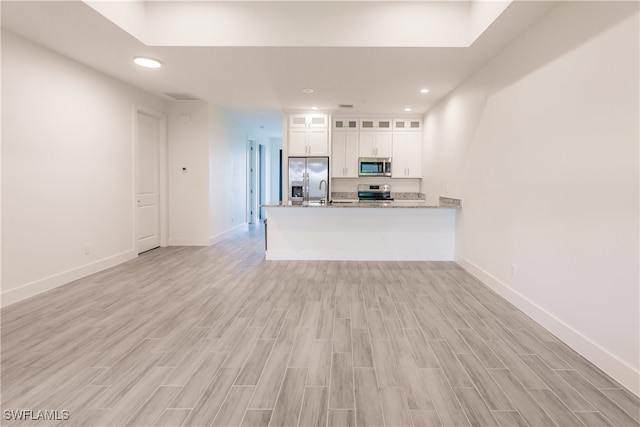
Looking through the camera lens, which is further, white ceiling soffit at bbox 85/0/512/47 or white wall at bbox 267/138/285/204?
white wall at bbox 267/138/285/204

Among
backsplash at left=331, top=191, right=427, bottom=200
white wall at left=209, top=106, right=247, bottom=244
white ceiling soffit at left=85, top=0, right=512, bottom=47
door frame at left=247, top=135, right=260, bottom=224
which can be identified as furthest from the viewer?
door frame at left=247, top=135, right=260, bottom=224

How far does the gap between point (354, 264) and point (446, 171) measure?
2.27 m

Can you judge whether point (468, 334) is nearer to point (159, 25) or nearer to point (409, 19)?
point (409, 19)

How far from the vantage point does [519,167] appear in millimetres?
3396

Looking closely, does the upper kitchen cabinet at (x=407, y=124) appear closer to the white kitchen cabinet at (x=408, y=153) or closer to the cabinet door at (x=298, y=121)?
the white kitchen cabinet at (x=408, y=153)

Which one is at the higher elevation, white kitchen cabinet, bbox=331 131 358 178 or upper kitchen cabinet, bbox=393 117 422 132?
upper kitchen cabinet, bbox=393 117 422 132

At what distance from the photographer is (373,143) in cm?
747

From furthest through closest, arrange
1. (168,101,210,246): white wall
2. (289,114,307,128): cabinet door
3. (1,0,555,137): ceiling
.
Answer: (289,114,307,128): cabinet door → (168,101,210,246): white wall → (1,0,555,137): ceiling

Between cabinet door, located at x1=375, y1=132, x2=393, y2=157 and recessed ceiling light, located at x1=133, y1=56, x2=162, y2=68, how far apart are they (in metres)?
4.55

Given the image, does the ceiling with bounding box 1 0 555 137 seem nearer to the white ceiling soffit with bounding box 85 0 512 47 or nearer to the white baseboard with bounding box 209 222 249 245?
the white ceiling soffit with bounding box 85 0 512 47

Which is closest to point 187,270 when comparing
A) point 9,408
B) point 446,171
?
point 9,408

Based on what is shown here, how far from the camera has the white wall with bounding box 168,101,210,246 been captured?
257 inches

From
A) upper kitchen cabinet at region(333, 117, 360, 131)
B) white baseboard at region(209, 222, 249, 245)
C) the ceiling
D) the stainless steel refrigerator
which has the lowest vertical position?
white baseboard at region(209, 222, 249, 245)

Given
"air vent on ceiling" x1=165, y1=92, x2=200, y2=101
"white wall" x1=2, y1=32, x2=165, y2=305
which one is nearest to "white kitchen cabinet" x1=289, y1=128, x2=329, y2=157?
"air vent on ceiling" x1=165, y1=92, x2=200, y2=101
